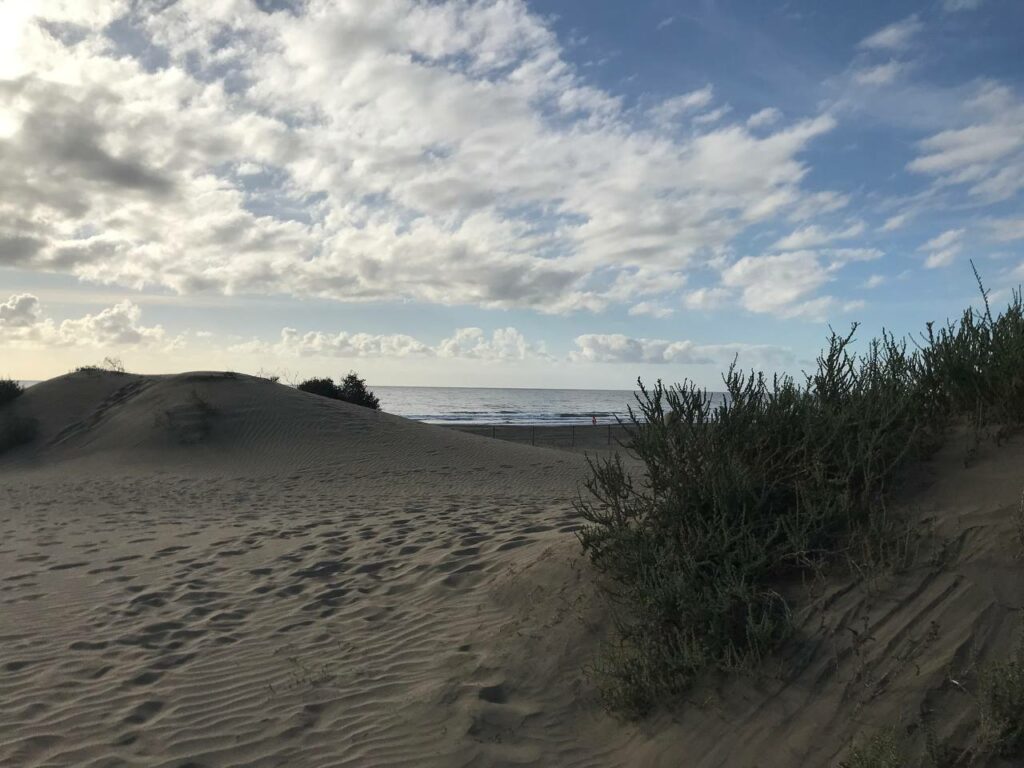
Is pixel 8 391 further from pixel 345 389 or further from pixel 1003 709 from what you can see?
pixel 1003 709

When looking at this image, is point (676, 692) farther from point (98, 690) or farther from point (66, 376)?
point (66, 376)

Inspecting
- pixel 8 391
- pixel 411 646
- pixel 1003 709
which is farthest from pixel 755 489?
pixel 8 391

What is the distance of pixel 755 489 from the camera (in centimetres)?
443

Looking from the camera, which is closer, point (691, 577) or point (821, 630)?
point (821, 630)

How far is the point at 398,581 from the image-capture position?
21.3 feet

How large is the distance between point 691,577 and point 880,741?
4.02ft


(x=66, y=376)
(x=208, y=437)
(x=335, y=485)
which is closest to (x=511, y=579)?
(x=335, y=485)

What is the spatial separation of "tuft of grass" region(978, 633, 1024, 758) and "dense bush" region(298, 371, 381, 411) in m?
27.1

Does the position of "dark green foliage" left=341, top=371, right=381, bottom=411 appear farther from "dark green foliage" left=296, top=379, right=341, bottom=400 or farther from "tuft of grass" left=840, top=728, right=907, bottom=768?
"tuft of grass" left=840, top=728, right=907, bottom=768

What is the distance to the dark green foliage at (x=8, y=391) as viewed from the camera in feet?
77.5

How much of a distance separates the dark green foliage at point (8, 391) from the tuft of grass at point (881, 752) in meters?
26.9

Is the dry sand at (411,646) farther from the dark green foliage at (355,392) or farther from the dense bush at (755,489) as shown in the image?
the dark green foliage at (355,392)

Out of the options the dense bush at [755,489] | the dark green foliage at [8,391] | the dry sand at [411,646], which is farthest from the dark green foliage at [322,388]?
the dense bush at [755,489]

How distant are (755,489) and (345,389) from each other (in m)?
26.9
